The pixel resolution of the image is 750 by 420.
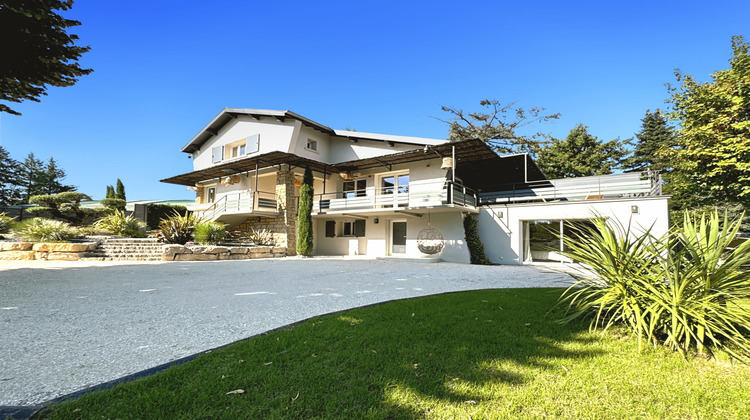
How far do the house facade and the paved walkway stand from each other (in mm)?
6007

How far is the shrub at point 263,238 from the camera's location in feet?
52.6

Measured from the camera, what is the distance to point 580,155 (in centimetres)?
2528

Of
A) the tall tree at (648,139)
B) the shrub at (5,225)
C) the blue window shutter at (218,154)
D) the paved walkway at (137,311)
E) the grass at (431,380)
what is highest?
the tall tree at (648,139)

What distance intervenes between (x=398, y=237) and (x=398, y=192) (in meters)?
2.33

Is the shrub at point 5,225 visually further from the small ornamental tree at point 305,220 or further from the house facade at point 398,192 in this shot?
the small ornamental tree at point 305,220

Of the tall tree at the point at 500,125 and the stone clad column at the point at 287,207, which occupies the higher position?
the tall tree at the point at 500,125

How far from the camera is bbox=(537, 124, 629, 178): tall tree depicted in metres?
25.1

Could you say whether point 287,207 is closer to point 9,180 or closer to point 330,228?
point 330,228

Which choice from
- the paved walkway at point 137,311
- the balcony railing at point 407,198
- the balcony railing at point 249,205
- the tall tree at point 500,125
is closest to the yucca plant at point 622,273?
the paved walkway at point 137,311

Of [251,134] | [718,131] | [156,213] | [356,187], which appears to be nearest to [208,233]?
[251,134]

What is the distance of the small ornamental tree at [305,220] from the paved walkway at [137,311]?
6797mm

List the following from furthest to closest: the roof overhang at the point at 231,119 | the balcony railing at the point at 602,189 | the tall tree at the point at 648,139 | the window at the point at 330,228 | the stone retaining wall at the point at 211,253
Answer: the tall tree at the point at 648,139 < the window at the point at 330,228 < the roof overhang at the point at 231,119 < the balcony railing at the point at 602,189 < the stone retaining wall at the point at 211,253

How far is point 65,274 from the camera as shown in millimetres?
7730

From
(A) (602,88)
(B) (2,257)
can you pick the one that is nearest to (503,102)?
(A) (602,88)
